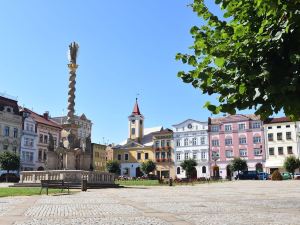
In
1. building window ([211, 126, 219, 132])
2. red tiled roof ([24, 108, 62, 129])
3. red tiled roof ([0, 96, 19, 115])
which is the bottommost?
building window ([211, 126, 219, 132])

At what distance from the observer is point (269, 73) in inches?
218

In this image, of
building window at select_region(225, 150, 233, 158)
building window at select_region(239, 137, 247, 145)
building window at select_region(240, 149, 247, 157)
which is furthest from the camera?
building window at select_region(225, 150, 233, 158)

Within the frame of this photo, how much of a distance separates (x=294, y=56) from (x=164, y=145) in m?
84.3

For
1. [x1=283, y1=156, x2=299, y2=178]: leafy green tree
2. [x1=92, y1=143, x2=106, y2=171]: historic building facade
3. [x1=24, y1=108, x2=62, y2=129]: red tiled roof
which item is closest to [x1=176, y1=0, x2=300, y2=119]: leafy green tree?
[x1=283, y1=156, x2=299, y2=178]: leafy green tree

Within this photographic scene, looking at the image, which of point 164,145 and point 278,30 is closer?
point 278,30

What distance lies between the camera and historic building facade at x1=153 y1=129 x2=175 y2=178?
87075 mm

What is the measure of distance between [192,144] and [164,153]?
762 cm

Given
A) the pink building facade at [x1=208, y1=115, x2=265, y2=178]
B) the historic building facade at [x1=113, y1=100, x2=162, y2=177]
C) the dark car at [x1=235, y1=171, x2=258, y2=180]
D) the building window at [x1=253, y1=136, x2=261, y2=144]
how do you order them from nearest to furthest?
the dark car at [x1=235, y1=171, x2=258, y2=180]
the pink building facade at [x1=208, y1=115, x2=265, y2=178]
the building window at [x1=253, y1=136, x2=261, y2=144]
the historic building facade at [x1=113, y1=100, x2=162, y2=177]

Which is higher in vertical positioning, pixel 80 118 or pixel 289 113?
pixel 80 118

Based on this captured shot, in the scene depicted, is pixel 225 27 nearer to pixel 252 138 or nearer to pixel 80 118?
pixel 252 138

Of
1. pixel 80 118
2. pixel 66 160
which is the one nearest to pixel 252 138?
pixel 80 118

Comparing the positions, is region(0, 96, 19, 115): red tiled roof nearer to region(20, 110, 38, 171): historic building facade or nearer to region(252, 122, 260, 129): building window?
region(20, 110, 38, 171): historic building facade

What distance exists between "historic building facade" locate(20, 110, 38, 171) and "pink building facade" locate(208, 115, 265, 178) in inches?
1370

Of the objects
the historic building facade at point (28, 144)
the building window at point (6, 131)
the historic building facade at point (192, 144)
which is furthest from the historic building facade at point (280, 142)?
the building window at point (6, 131)
